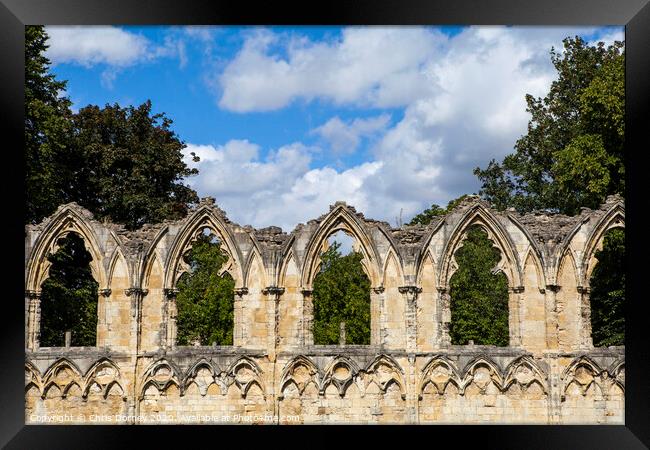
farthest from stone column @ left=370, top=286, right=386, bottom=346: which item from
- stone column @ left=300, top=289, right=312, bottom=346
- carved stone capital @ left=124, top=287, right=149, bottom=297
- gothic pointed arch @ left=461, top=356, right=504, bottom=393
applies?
carved stone capital @ left=124, top=287, right=149, bottom=297

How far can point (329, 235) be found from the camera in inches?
736

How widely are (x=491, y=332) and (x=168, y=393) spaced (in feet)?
61.7

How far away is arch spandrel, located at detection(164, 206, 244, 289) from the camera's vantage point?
1864 centimetres

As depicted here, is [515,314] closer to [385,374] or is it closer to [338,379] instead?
[385,374]

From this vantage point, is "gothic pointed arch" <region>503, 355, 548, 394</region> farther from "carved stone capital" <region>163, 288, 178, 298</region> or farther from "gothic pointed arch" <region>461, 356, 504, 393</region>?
"carved stone capital" <region>163, 288, 178, 298</region>

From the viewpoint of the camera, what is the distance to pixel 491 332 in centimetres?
3453

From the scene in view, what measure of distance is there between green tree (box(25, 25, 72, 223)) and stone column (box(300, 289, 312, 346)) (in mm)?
10365

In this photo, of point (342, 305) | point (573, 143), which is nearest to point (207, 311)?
point (342, 305)

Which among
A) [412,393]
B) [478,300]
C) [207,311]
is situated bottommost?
[412,393]

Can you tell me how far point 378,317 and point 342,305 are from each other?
55.6 ft

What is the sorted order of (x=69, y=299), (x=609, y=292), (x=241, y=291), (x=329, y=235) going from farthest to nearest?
(x=69, y=299) → (x=609, y=292) → (x=329, y=235) → (x=241, y=291)
